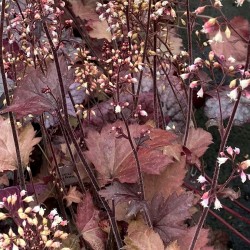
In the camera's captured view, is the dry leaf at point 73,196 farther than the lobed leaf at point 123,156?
Yes

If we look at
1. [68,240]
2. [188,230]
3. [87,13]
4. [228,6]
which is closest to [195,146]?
[188,230]

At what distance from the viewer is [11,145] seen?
1.53 meters

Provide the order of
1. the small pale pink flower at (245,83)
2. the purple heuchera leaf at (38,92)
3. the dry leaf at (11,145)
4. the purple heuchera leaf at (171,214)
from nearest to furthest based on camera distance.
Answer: the small pale pink flower at (245,83)
the purple heuchera leaf at (38,92)
the purple heuchera leaf at (171,214)
the dry leaf at (11,145)

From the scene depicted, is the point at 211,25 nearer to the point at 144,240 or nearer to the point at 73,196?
the point at 144,240

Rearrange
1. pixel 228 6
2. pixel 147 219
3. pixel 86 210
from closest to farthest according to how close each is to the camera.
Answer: pixel 147 219
pixel 86 210
pixel 228 6

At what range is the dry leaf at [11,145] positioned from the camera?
1.49m

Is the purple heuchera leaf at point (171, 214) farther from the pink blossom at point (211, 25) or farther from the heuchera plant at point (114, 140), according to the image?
the pink blossom at point (211, 25)

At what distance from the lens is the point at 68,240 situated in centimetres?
145

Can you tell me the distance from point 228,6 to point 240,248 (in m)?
1.40

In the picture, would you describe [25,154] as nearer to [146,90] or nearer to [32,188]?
[32,188]

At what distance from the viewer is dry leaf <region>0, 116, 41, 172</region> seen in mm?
1494

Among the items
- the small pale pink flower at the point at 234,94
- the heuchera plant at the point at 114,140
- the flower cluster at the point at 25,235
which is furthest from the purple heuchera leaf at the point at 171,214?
the small pale pink flower at the point at 234,94

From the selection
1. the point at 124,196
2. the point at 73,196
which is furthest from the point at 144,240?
the point at 73,196

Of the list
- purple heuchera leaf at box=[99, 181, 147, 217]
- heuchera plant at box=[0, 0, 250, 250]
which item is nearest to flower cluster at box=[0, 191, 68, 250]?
heuchera plant at box=[0, 0, 250, 250]
